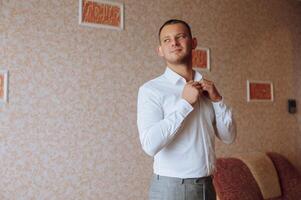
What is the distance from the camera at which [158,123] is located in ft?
3.44

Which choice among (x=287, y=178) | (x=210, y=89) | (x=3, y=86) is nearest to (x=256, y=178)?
(x=287, y=178)

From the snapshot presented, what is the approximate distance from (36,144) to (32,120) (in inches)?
6.2

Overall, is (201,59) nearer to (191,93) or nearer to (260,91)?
(260,91)

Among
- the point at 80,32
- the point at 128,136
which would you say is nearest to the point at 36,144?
the point at 128,136

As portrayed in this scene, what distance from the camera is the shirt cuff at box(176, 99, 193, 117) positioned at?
40.9 inches

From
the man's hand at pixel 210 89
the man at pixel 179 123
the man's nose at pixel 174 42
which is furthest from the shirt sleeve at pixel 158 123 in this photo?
the man's nose at pixel 174 42

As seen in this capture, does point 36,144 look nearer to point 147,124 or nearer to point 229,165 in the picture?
point 147,124

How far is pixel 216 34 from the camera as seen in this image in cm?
271

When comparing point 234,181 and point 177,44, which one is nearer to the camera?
point 177,44

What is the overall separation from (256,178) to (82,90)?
5.23ft

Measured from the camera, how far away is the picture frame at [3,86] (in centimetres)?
182

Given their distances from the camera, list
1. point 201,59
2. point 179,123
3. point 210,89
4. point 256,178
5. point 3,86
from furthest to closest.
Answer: point 201,59 → point 256,178 → point 3,86 → point 210,89 → point 179,123

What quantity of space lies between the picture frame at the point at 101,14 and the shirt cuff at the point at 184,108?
4.27 feet

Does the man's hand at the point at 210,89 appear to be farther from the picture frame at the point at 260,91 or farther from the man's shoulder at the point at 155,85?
the picture frame at the point at 260,91
